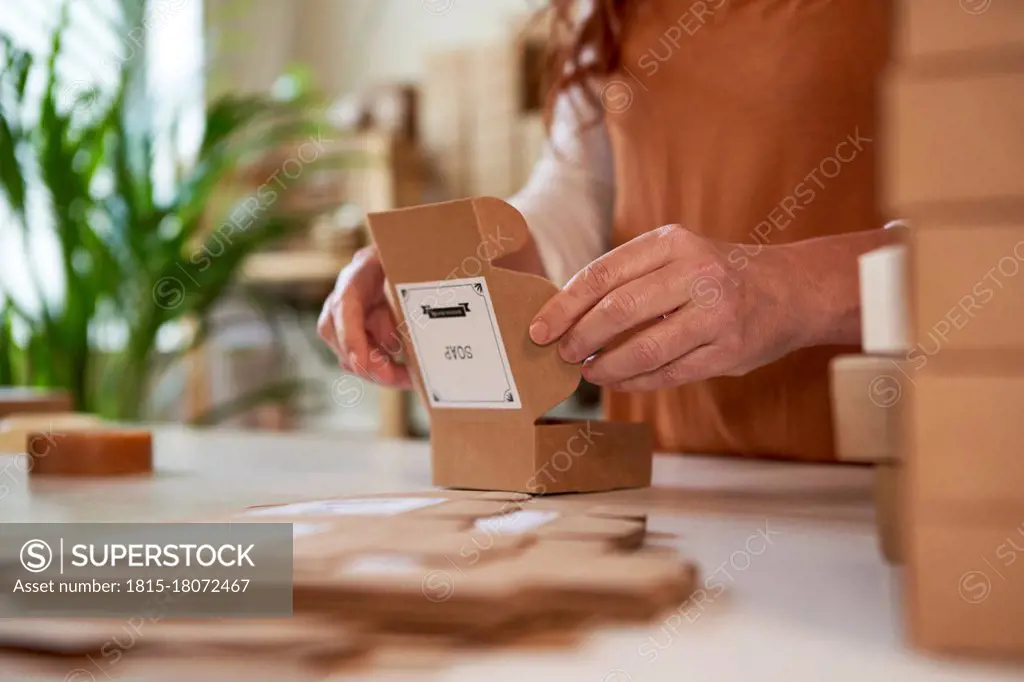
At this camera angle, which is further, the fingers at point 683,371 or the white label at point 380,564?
the fingers at point 683,371

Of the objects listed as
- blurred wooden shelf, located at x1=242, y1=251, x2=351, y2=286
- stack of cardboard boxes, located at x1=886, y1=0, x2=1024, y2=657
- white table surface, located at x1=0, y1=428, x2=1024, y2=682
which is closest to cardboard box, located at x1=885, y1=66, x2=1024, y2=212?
stack of cardboard boxes, located at x1=886, y1=0, x2=1024, y2=657

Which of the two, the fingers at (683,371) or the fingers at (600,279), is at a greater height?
the fingers at (600,279)

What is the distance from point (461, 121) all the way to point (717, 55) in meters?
1.71

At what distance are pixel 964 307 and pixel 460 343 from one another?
39 cm

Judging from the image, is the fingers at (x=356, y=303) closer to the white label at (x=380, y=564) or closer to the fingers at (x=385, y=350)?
the fingers at (x=385, y=350)

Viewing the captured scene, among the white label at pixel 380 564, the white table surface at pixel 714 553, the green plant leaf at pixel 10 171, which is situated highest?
the green plant leaf at pixel 10 171

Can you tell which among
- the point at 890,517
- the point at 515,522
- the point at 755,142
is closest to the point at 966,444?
the point at 890,517

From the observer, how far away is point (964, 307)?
0.26 metres

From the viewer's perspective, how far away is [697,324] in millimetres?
644

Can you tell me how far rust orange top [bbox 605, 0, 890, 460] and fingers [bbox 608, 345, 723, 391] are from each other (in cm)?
31

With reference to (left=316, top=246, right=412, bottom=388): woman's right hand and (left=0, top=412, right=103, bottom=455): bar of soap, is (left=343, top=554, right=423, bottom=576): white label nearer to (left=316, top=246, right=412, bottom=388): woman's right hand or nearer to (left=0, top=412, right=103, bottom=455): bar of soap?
(left=316, top=246, right=412, bottom=388): woman's right hand

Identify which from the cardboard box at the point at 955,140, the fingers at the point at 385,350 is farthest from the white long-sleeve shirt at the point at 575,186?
the cardboard box at the point at 955,140

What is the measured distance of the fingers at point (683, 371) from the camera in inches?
26.7

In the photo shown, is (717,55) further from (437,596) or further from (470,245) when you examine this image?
(437,596)
